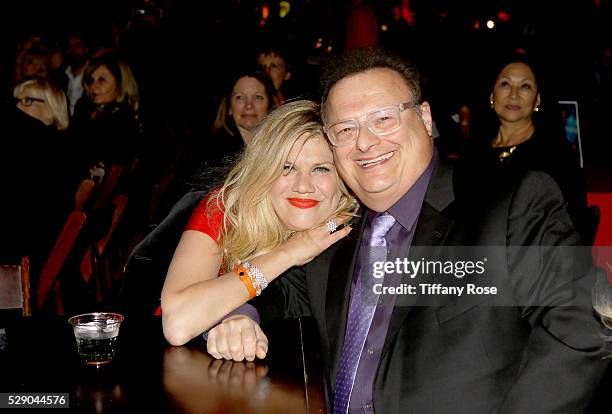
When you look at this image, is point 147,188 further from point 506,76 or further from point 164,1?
point 164,1

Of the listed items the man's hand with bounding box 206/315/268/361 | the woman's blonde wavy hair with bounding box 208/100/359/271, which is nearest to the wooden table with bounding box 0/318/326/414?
the man's hand with bounding box 206/315/268/361

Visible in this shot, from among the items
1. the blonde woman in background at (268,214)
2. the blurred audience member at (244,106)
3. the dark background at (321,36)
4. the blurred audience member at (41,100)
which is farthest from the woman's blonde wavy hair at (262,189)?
the dark background at (321,36)

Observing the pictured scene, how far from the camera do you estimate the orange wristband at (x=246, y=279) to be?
1808 mm

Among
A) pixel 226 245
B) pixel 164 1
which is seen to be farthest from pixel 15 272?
pixel 164 1

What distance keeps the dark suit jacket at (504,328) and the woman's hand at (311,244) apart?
0.34m

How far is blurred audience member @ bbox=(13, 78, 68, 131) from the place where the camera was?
4457mm

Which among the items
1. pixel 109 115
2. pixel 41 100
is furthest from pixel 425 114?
pixel 41 100

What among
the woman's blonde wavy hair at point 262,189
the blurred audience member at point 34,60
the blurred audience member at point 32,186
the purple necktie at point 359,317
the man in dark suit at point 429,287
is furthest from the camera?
the blurred audience member at point 34,60

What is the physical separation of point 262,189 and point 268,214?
0.10 metres

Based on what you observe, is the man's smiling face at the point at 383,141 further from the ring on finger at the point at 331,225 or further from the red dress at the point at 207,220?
the red dress at the point at 207,220

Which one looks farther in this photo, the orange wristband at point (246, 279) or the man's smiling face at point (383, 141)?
the orange wristband at point (246, 279)

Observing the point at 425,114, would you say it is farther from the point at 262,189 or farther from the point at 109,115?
the point at 109,115

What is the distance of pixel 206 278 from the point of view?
190cm

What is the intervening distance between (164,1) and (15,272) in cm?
663
